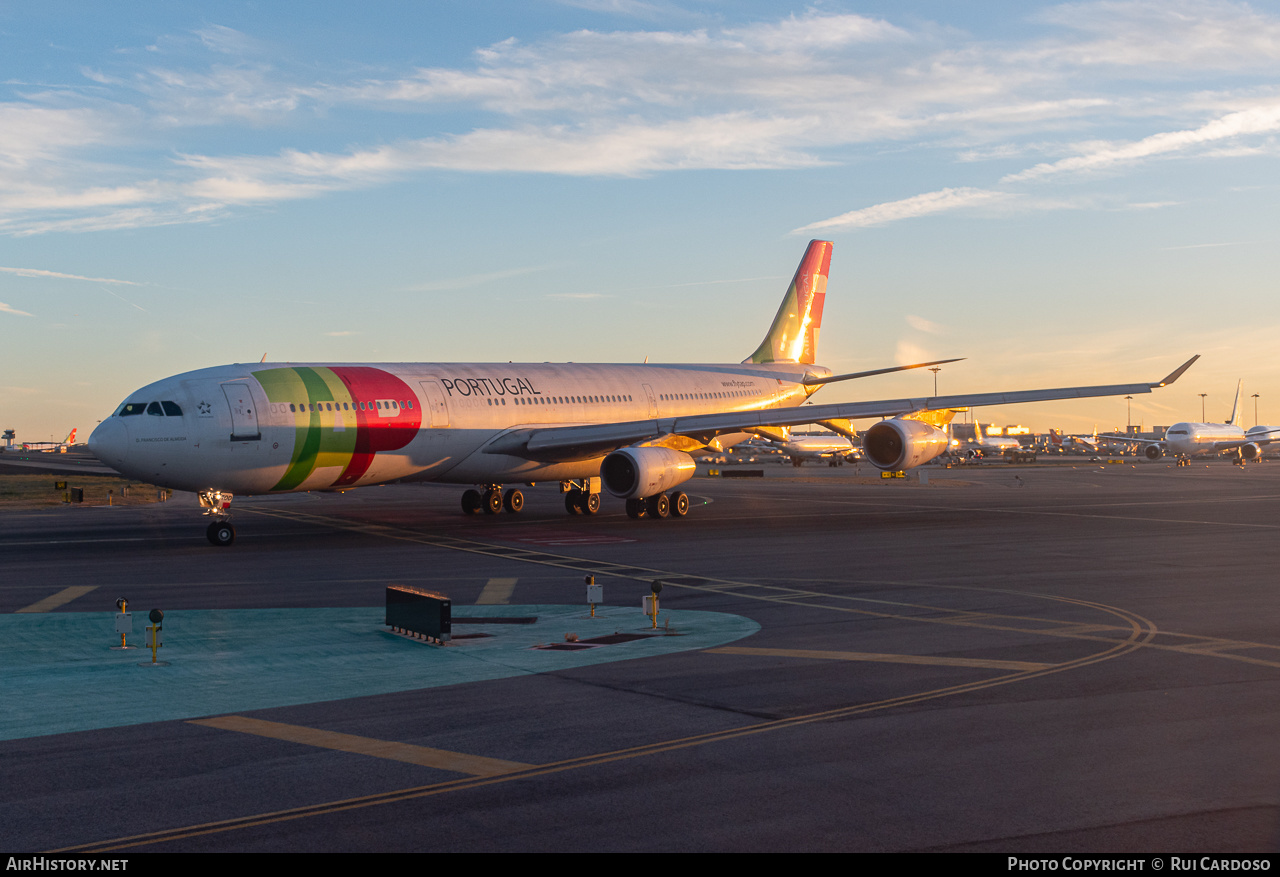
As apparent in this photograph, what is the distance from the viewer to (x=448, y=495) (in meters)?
58.6

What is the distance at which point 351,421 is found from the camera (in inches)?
1304

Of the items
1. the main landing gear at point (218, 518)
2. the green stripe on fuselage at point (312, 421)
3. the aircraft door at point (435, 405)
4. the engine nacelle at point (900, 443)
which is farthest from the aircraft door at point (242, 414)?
the engine nacelle at point (900, 443)

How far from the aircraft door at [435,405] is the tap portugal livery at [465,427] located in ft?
0.15

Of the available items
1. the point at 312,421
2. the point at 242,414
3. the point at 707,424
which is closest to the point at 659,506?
the point at 707,424

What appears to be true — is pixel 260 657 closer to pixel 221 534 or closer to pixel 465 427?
pixel 221 534

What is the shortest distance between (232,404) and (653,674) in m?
21.1

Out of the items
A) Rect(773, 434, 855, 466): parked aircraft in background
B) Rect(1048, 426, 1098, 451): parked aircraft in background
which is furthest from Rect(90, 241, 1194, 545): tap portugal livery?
Rect(1048, 426, 1098, 451): parked aircraft in background

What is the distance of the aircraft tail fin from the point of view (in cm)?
5225

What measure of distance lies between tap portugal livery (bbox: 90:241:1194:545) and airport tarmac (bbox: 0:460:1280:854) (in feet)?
14.8

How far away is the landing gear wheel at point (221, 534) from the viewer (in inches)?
1216

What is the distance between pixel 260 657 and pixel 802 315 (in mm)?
40919

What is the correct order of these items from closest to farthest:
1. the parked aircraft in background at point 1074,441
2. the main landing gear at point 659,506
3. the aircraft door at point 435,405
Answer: the aircraft door at point 435,405, the main landing gear at point 659,506, the parked aircraft in background at point 1074,441

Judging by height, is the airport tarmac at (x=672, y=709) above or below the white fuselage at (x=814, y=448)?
below

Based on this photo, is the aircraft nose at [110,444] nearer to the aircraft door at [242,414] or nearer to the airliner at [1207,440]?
the aircraft door at [242,414]
